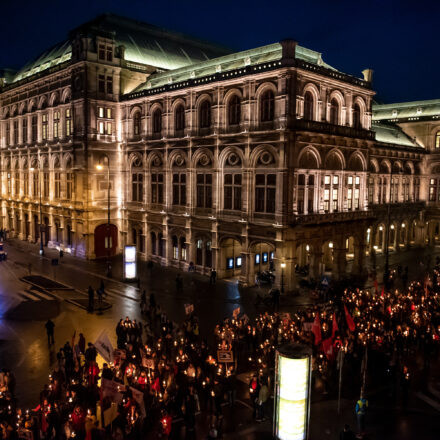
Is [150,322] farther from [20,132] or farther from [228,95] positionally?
[20,132]

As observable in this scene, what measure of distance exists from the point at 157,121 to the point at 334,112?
710 inches

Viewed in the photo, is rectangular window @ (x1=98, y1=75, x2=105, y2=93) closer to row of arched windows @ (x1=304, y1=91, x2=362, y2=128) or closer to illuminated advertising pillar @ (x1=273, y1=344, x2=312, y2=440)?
row of arched windows @ (x1=304, y1=91, x2=362, y2=128)

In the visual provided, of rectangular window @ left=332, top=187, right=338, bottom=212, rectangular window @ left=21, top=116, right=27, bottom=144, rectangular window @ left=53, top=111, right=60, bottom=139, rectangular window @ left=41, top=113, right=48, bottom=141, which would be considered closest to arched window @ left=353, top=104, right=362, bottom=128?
rectangular window @ left=332, top=187, right=338, bottom=212

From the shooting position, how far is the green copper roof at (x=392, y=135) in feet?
184

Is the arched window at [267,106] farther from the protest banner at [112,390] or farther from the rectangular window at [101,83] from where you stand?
the protest banner at [112,390]

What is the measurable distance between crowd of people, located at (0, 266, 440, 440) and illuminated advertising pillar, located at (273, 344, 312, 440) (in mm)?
2180

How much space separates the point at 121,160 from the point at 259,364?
35.7 meters

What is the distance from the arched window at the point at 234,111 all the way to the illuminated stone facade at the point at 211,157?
0.41ft

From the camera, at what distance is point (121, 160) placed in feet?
167

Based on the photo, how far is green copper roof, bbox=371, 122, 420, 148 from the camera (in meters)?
56.1

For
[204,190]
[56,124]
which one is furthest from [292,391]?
[56,124]

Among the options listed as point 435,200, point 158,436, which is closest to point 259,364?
point 158,436

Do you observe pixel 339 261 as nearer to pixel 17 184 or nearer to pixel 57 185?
pixel 57 185

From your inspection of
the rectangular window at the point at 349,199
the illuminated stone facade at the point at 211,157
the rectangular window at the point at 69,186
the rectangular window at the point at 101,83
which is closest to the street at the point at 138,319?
the illuminated stone facade at the point at 211,157
